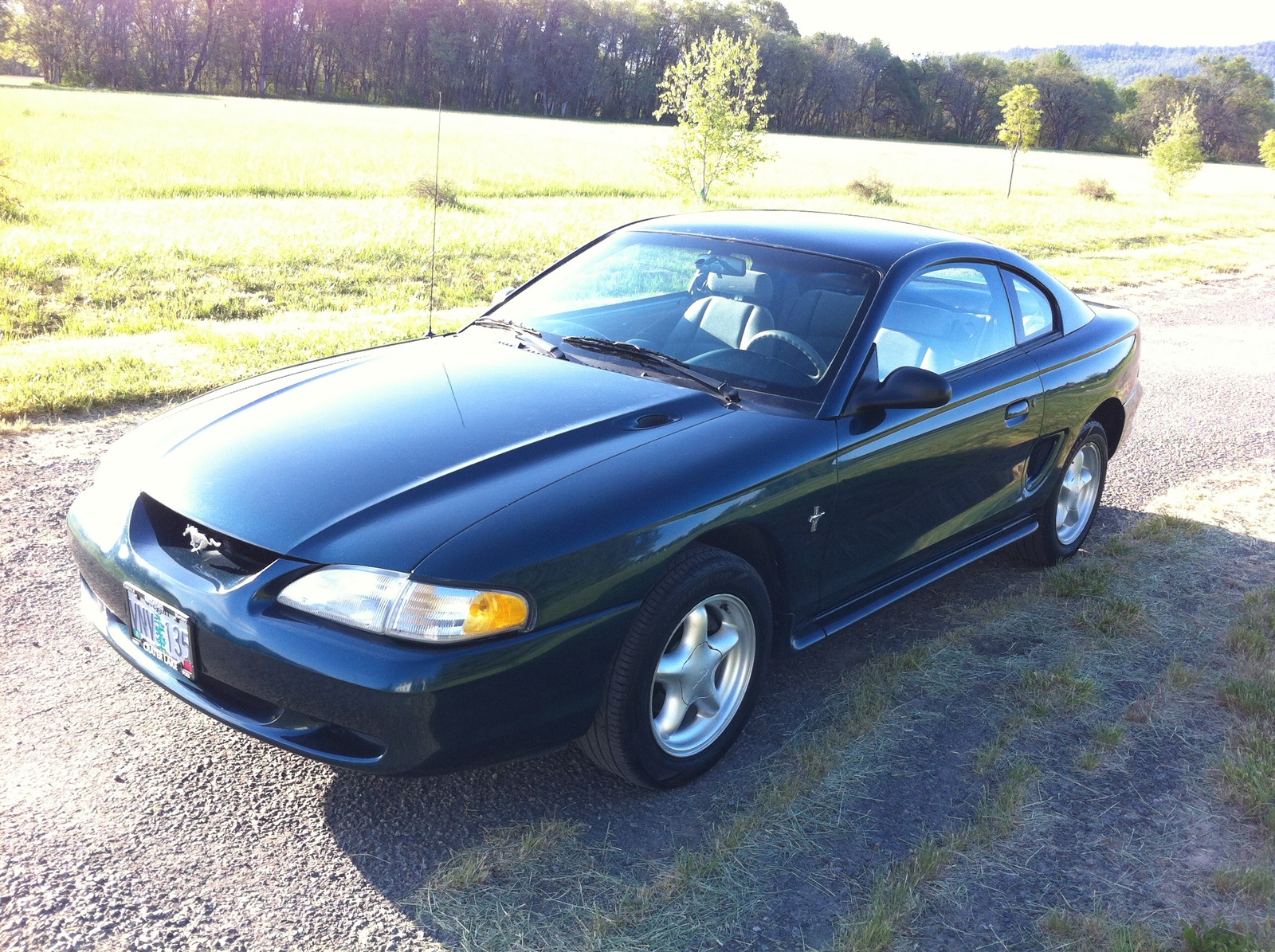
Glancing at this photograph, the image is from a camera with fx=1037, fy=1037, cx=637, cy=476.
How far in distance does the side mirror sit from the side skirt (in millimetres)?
653

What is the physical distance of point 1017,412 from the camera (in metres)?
3.94

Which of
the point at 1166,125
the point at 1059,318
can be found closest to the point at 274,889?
the point at 1059,318

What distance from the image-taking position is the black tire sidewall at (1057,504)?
4.46 metres

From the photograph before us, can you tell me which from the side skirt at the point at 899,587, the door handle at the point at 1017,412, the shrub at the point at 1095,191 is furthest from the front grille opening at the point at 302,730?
the shrub at the point at 1095,191

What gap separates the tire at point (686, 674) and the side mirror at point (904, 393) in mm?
704

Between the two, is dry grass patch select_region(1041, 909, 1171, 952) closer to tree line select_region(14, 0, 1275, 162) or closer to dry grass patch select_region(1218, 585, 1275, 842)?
dry grass patch select_region(1218, 585, 1275, 842)

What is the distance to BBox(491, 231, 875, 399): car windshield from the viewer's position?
3.40 metres

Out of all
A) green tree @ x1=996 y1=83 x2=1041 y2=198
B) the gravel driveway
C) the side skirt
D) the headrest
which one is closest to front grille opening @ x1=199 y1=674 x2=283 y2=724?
the gravel driveway

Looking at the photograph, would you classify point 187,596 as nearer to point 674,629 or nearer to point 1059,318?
point 674,629

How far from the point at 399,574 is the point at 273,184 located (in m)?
21.0

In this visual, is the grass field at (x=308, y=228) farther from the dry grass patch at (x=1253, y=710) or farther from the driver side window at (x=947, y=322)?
the dry grass patch at (x=1253, y=710)

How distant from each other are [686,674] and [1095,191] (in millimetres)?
35641

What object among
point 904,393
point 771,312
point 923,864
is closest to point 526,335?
point 771,312

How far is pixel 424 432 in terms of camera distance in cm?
295
